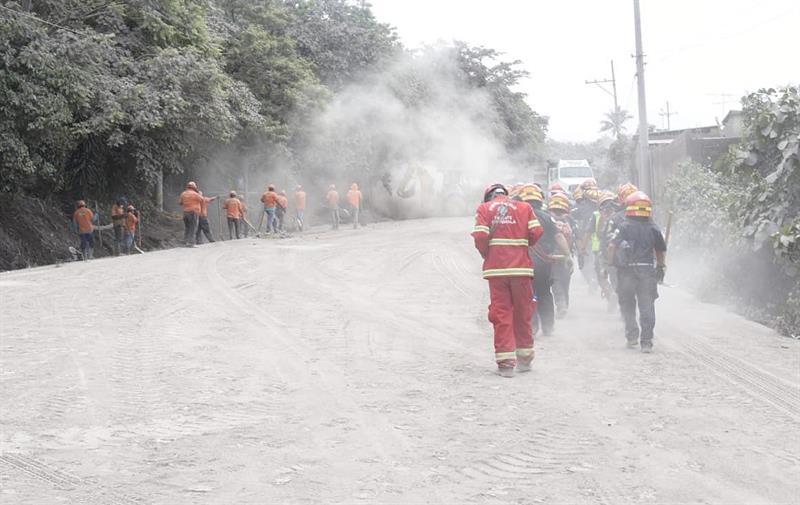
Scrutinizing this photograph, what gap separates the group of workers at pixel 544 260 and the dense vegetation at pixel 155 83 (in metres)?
13.1

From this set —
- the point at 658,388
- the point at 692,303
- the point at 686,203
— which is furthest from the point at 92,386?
the point at 686,203

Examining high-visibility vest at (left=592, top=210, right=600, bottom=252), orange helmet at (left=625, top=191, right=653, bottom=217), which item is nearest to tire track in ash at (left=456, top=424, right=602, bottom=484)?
orange helmet at (left=625, top=191, right=653, bottom=217)

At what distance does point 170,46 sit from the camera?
27281 mm

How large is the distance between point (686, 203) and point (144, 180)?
15.9 metres

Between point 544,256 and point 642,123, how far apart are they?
1650 centimetres

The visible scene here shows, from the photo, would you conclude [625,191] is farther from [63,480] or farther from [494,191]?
[63,480]

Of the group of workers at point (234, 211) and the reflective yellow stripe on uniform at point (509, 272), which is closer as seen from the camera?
the reflective yellow stripe on uniform at point (509, 272)

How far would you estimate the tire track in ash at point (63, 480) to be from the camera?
5297mm

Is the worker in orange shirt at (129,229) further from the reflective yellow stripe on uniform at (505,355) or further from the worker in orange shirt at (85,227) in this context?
the reflective yellow stripe on uniform at (505,355)

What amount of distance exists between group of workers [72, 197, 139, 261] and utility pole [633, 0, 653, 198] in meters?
13.8

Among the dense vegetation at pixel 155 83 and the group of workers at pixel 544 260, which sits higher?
the dense vegetation at pixel 155 83

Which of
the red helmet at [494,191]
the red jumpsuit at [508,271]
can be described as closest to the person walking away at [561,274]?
the red helmet at [494,191]

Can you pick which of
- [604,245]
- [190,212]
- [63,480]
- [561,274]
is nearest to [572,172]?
[190,212]

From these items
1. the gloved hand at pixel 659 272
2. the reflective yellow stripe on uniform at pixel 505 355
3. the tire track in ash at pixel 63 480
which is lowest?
the reflective yellow stripe on uniform at pixel 505 355
